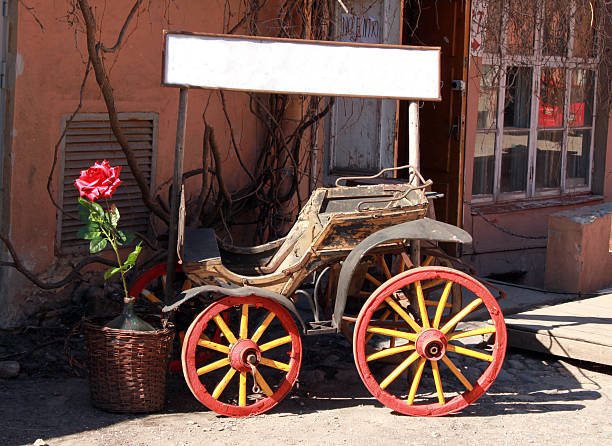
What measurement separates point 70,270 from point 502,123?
4.48 m

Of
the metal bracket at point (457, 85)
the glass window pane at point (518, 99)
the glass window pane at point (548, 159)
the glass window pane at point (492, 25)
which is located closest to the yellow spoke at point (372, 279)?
the metal bracket at point (457, 85)

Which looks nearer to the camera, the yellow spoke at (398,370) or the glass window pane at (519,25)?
the yellow spoke at (398,370)

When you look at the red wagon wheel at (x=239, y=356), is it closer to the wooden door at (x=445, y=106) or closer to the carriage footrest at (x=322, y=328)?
the carriage footrest at (x=322, y=328)

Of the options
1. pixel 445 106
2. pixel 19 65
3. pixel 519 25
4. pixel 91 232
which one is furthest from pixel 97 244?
pixel 519 25

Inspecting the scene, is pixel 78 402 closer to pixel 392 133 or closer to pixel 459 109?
pixel 392 133

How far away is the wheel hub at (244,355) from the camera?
4453 mm

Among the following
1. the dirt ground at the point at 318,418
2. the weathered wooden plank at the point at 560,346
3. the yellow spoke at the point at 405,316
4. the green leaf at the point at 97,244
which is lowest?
the dirt ground at the point at 318,418

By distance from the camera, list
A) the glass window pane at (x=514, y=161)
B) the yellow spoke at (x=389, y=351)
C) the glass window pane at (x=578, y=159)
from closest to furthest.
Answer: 1. the yellow spoke at (x=389, y=351)
2. the glass window pane at (x=514, y=161)
3. the glass window pane at (x=578, y=159)

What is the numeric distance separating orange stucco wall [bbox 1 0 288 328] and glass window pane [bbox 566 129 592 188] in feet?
14.5

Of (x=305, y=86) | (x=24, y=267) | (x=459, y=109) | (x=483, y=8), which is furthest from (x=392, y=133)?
(x=24, y=267)

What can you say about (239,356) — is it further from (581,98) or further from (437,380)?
(581,98)

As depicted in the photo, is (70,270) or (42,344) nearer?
(42,344)

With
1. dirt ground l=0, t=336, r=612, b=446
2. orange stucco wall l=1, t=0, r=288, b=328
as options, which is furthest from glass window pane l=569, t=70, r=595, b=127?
dirt ground l=0, t=336, r=612, b=446

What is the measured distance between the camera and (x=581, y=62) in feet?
29.1
